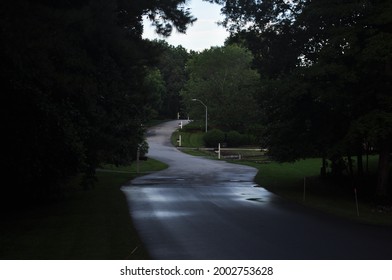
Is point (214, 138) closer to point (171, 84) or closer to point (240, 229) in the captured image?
point (240, 229)

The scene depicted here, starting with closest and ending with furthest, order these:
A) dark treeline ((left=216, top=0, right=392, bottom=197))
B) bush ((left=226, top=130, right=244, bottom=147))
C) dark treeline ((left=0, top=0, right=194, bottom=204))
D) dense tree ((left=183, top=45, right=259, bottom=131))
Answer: dark treeline ((left=0, top=0, right=194, bottom=204)) < dark treeline ((left=216, top=0, right=392, bottom=197)) < bush ((left=226, top=130, right=244, bottom=147)) < dense tree ((left=183, top=45, right=259, bottom=131))

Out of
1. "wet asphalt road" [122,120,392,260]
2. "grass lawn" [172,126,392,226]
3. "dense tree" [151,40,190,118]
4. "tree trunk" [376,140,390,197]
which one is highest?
"dense tree" [151,40,190,118]

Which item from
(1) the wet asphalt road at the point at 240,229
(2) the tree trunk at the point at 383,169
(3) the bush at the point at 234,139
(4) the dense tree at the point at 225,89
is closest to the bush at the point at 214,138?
(3) the bush at the point at 234,139

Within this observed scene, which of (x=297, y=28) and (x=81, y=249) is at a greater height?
(x=297, y=28)

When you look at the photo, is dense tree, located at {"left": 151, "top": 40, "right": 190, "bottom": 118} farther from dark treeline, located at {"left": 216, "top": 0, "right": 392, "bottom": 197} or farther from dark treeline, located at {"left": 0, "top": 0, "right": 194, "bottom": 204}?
dark treeline, located at {"left": 0, "top": 0, "right": 194, "bottom": 204}

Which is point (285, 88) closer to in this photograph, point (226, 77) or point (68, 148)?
point (68, 148)

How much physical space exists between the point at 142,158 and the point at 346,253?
35032mm

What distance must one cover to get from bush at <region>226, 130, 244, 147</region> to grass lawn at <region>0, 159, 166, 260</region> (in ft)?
140

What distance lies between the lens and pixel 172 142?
68.4 meters

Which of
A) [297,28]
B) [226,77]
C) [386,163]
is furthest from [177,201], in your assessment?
[226,77]

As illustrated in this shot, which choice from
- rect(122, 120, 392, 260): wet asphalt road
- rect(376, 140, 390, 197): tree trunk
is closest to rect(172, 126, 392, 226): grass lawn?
rect(376, 140, 390, 197): tree trunk

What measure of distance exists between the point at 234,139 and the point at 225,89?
32.0ft

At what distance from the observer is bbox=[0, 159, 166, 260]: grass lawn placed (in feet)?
31.1

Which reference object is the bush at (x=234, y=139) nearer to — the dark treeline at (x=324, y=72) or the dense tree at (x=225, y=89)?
the dense tree at (x=225, y=89)
